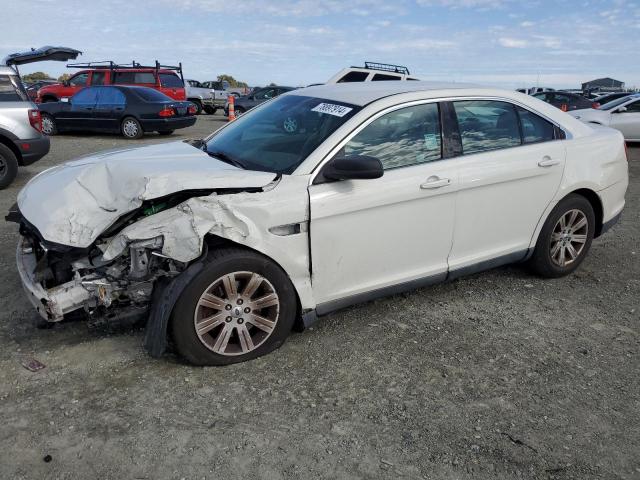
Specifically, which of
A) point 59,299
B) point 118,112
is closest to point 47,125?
point 118,112

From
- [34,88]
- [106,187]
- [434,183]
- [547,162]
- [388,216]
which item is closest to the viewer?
[106,187]

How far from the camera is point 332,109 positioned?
151 inches

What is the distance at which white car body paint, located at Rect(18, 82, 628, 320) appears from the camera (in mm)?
3146

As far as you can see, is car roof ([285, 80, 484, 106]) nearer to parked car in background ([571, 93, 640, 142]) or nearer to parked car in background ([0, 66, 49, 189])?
parked car in background ([0, 66, 49, 189])

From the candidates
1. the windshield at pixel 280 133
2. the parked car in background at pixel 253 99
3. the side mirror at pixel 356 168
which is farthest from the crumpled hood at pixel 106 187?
the parked car in background at pixel 253 99

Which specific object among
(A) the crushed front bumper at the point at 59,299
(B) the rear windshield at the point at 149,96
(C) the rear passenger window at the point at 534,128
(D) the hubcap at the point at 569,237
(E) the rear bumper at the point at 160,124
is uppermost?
(B) the rear windshield at the point at 149,96

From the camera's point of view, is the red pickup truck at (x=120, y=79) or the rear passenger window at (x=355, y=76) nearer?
the rear passenger window at (x=355, y=76)

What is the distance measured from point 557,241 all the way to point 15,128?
7.37 m

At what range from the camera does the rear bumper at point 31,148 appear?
8.04m

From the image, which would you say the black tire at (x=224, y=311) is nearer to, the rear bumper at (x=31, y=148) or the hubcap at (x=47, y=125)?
the rear bumper at (x=31, y=148)

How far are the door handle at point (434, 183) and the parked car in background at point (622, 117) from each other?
468 inches

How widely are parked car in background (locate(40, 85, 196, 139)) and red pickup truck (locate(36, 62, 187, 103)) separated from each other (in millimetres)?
3221

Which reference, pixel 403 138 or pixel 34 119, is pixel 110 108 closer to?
pixel 34 119

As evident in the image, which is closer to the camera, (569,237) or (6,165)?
(569,237)
